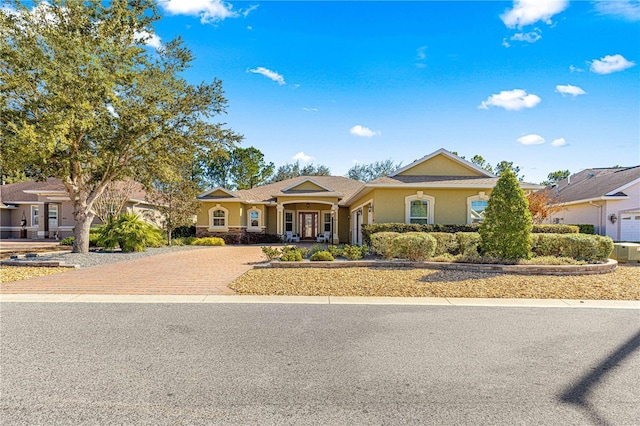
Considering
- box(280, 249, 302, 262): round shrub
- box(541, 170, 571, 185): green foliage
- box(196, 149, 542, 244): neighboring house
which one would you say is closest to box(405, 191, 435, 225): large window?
box(196, 149, 542, 244): neighboring house

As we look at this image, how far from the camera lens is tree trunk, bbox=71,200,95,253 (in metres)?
15.6

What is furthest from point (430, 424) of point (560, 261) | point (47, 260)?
point (47, 260)

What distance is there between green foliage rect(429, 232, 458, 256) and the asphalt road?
21.5 feet

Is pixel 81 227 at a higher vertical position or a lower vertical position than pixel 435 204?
lower

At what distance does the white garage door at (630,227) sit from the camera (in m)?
19.3

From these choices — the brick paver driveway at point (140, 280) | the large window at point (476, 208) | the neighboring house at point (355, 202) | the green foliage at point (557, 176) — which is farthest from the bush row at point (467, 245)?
the green foliage at point (557, 176)

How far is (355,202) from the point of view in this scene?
882 inches

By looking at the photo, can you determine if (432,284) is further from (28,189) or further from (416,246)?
(28,189)

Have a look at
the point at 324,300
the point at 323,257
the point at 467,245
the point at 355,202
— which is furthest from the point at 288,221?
the point at 324,300

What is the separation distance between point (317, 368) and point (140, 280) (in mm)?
7461

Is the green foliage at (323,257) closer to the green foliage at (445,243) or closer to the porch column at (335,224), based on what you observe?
the green foliage at (445,243)

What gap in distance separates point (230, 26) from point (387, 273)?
9.49 m

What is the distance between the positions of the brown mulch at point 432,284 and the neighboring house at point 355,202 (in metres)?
5.82

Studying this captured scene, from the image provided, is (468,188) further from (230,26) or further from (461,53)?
(230,26)
